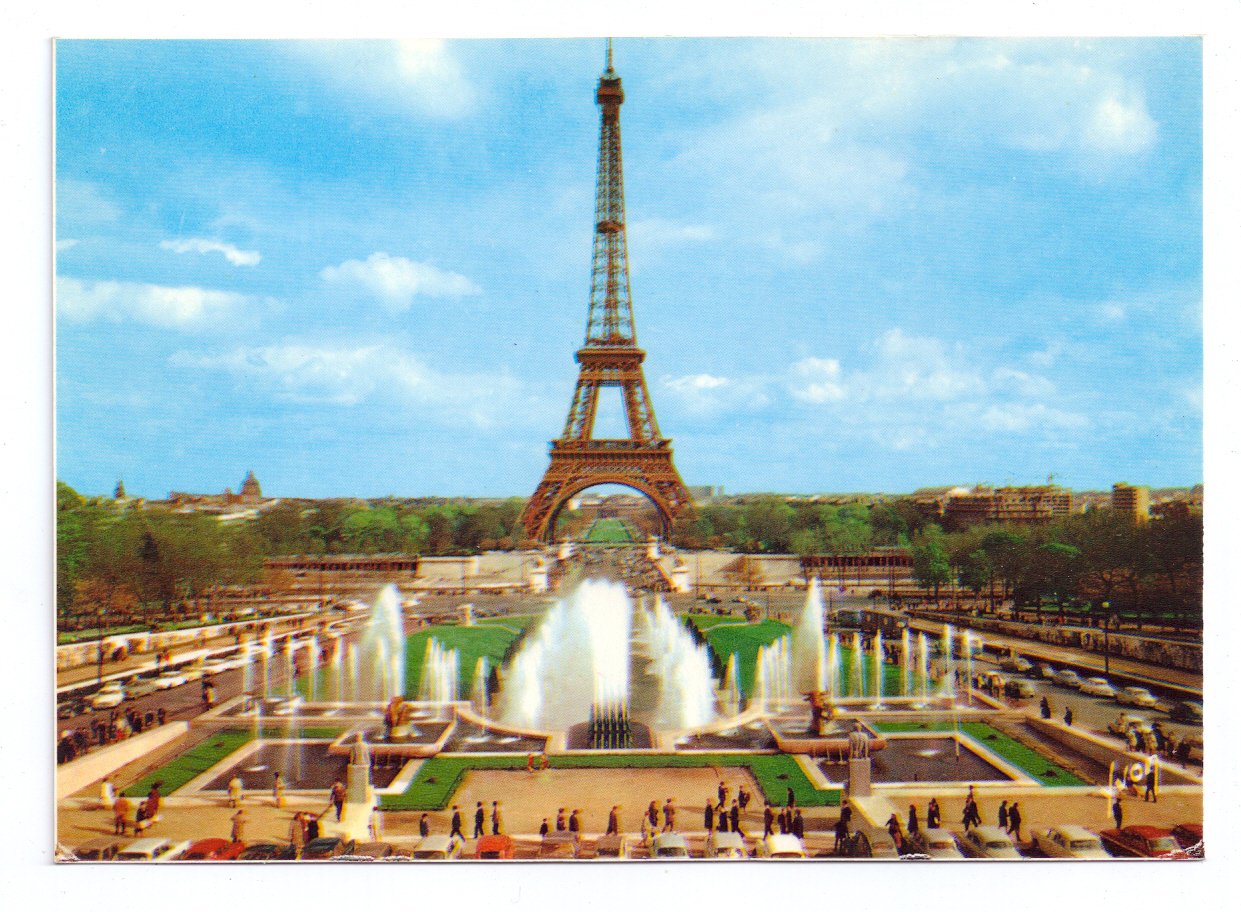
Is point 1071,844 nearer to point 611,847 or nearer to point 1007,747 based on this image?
point 1007,747

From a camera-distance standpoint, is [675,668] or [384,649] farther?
[384,649]

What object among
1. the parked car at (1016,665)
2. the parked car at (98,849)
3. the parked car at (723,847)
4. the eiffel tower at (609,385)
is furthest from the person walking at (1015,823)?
the parked car at (98,849)

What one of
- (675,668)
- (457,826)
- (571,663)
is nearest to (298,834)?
(457,826)

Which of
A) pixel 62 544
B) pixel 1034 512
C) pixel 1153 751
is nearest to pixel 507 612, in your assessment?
pixel 62 544

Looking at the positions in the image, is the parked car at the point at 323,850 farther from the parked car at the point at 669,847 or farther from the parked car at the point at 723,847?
the parked car at the point at 723,847
